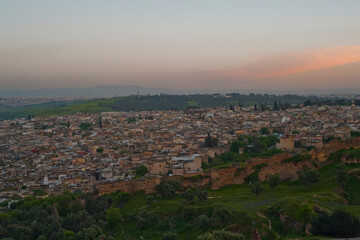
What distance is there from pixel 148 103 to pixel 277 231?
436 ft

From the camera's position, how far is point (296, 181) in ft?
94.2

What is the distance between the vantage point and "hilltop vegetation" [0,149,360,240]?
18.6 m

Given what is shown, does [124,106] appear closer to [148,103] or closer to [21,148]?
[148,103]

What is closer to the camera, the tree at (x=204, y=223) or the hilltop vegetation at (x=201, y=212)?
the hilltop vegetation at (x=201, y=212)

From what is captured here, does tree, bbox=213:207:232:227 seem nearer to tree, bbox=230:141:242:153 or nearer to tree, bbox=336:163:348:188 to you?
tree, bbox=336:163:348:188

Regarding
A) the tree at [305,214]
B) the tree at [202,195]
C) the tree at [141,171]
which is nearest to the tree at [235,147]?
the tree at [141,171]

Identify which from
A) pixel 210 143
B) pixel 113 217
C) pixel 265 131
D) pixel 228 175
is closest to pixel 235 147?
pixel 210 143

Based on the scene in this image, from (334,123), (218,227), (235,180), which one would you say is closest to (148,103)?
(334,123)

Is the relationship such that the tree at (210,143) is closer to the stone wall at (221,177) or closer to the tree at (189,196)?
the stone wall at (221,177)

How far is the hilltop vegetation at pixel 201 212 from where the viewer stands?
1856 cm

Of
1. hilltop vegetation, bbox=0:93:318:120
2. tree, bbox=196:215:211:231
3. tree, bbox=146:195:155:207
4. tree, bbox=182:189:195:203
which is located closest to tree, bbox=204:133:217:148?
tree, bbox=146:195:155:207

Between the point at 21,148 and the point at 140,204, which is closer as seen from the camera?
the point at 140,204

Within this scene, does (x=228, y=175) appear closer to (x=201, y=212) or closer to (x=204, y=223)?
(x=201, y=212)

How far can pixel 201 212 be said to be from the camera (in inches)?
934
